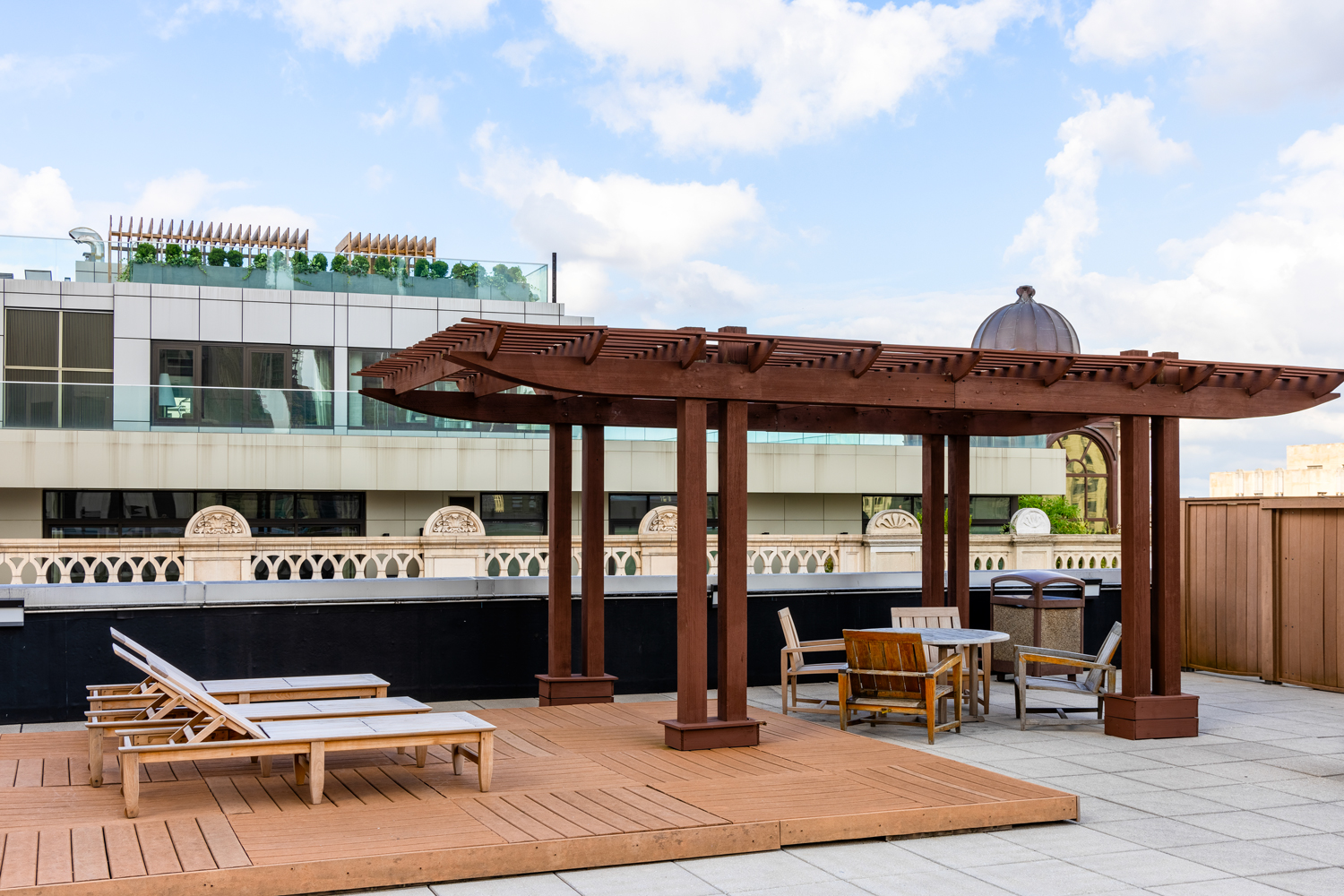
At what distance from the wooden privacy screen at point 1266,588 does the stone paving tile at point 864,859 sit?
8.76 metres

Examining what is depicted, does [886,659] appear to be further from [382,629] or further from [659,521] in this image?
[659,521]

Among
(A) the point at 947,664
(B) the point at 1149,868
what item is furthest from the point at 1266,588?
(B) the point at 1149,868

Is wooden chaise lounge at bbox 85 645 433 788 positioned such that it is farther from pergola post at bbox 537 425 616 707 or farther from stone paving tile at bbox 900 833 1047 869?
stone paving tile at bbox 900 833 1047 869

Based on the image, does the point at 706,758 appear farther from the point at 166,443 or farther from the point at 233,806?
the point at 166,443

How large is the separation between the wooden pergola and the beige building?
140 ft

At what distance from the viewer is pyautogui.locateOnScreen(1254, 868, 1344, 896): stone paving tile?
6.13 metres

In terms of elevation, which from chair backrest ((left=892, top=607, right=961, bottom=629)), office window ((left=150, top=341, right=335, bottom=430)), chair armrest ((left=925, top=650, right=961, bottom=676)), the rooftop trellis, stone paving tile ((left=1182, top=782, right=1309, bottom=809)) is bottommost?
stone paving tile ((left=1182, top=782, right=1309, bottom=809))

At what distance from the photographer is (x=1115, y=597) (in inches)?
615

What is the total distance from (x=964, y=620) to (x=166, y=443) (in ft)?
57.6

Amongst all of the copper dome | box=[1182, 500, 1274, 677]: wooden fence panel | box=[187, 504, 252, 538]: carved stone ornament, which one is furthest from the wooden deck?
the copper dome

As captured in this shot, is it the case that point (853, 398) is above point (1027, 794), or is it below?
above

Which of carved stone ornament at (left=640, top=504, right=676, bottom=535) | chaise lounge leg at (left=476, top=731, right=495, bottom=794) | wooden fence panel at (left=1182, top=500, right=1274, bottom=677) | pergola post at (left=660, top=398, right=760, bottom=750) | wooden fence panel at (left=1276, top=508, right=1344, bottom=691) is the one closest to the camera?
Answer: chaise lounge leg at (left=476, top=731, right=495, bottom=794)

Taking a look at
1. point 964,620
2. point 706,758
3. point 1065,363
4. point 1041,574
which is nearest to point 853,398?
point 1065,363

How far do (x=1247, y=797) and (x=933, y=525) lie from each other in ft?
17.1
